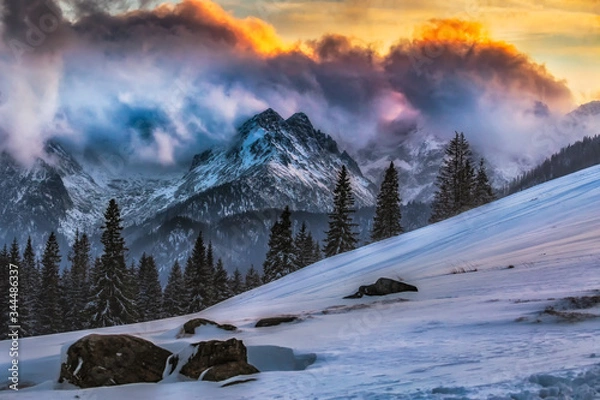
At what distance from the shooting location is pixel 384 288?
55.1 feet

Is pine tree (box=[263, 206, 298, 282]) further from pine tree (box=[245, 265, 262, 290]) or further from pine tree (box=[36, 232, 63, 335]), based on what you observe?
pine tree (box=[36, 232, 63, 335])

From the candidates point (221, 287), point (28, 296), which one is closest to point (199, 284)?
point (221, 287)

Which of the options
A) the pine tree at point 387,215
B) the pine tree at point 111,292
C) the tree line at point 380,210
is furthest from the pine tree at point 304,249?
the pine tree at point 111,292

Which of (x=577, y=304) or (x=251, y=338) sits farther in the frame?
(x=251, y=338)

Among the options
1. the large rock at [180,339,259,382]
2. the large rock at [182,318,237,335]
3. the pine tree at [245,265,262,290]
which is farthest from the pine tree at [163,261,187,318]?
the large rock at [180,339,259,382]

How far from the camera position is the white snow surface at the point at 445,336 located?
6.89m

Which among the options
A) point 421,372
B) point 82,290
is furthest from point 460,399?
point 82,290

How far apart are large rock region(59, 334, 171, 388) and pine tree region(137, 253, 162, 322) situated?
55429 mm

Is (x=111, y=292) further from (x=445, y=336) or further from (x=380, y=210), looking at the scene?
(x=445, y=336)

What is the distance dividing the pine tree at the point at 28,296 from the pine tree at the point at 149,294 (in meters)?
11.0

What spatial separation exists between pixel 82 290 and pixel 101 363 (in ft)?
183

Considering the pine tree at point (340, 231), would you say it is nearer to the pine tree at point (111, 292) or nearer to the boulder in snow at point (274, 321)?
the pine tree at point (111, 292)

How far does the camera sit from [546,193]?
30188 millimetres

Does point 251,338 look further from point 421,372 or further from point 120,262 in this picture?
point 120,262
